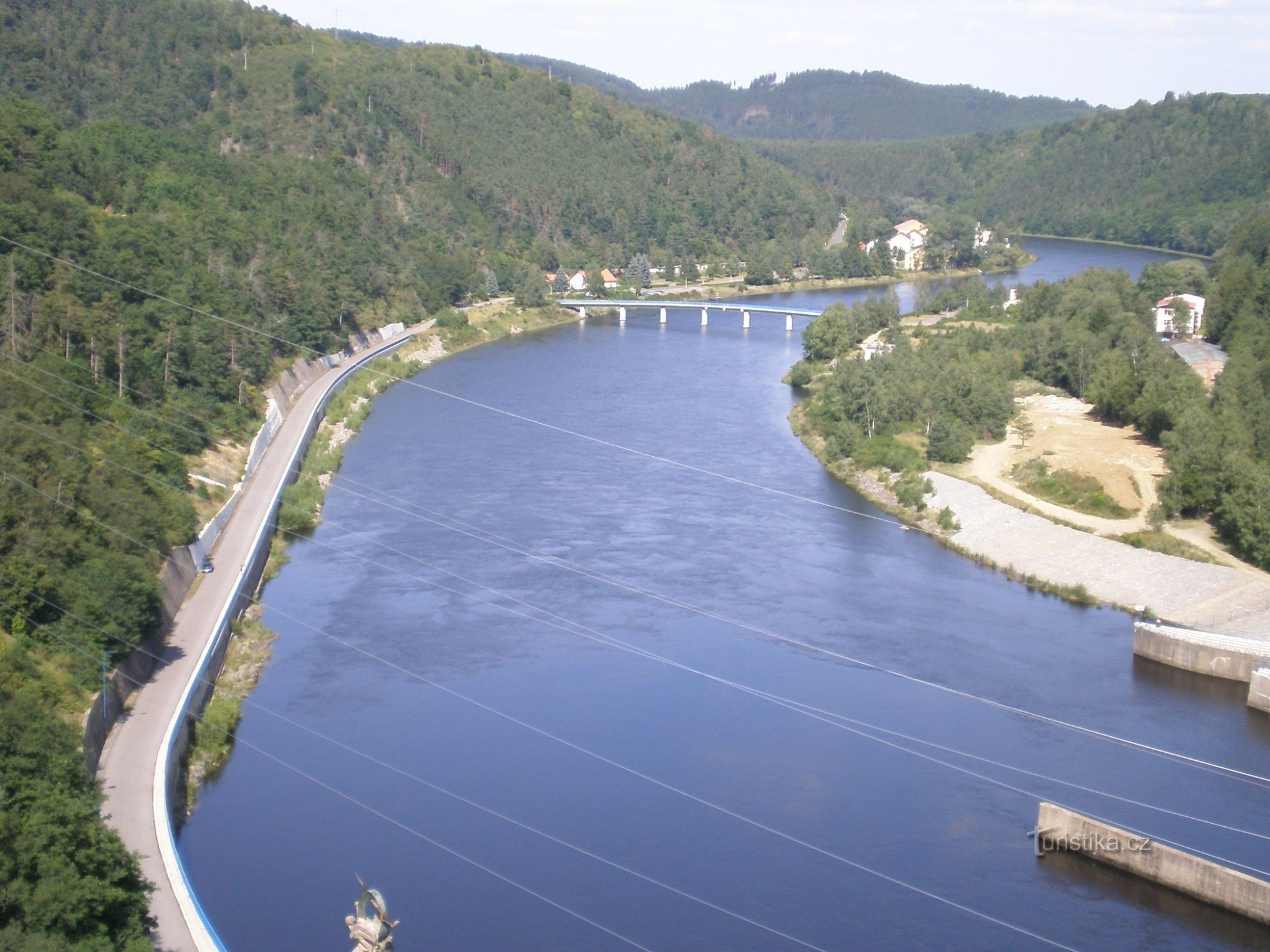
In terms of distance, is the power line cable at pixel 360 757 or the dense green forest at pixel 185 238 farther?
the dense green forest at pixel 185 238

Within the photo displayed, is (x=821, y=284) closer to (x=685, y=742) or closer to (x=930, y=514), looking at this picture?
(x=930, y=514)

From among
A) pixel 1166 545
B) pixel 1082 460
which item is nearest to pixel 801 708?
pixel 1166 545

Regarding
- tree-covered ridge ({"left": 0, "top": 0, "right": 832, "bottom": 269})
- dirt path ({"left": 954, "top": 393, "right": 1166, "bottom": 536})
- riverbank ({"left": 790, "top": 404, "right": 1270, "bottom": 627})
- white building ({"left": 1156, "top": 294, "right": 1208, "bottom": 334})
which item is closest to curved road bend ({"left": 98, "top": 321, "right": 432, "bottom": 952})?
riverbank ({"left": 790, "top": 404, "right": 1270, "bottom": 627})

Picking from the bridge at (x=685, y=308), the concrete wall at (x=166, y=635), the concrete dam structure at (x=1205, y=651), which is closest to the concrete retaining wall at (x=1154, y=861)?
the concrete dam structure at (x=1205, y=651)

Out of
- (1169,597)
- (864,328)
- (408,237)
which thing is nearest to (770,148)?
(408,237)

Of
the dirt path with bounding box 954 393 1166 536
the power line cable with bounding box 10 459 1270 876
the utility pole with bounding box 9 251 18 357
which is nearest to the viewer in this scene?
the power line cable with bounding box 10 459 1270 876

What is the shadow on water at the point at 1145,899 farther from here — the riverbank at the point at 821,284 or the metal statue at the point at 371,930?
the riverbank at the point at 821,284

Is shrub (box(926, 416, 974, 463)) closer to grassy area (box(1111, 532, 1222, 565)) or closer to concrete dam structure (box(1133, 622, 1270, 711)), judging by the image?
grassy area (box(1111, 532, 1222, 565))
